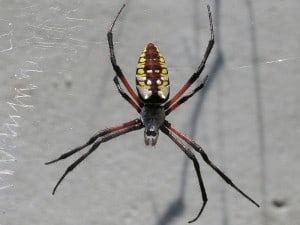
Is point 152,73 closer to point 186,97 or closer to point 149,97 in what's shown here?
point 149,97

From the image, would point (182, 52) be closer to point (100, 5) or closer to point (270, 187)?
point (100, 5)

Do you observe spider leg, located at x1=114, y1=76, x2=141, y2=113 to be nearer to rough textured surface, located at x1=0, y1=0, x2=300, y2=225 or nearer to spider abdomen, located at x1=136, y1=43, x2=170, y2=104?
spider abdomen, located at x1=136, y1=43, x2=170, y2=104

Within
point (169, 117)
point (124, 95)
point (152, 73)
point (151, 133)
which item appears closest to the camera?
point (152, 73)

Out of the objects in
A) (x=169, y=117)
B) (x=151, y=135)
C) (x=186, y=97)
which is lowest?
(x=169, y=117)

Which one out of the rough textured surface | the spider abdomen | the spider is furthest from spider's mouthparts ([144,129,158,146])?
the rough textured surface

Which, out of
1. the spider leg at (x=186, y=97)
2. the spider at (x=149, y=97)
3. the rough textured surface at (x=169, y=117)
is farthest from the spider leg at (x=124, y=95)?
the rough textured surface at (x=169, y=117)

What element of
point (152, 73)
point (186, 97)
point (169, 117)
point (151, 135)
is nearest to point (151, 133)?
point (151, 135)
